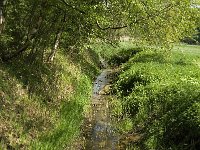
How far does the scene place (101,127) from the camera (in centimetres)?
1723

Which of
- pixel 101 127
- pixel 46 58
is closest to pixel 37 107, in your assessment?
pixel 101 127

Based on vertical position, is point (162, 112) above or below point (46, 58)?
below

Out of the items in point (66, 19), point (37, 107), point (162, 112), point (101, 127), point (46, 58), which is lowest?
point (101, 127)

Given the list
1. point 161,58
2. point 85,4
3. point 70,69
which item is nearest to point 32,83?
point 85,4

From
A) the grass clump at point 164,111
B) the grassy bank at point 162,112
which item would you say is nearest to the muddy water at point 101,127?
the grassy bank at point 162,112

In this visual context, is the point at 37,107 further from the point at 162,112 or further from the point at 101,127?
the point at 162,112

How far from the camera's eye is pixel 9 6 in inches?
595

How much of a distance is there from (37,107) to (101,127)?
4.31 m

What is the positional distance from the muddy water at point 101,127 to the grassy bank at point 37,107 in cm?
75

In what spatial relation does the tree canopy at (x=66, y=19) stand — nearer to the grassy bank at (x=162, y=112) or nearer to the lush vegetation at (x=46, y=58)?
the lush vegetation at (x=46, y=58)

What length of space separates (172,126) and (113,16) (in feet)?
19.6

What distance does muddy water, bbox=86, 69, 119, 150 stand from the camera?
48.6 feet

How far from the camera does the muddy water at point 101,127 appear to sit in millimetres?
14805

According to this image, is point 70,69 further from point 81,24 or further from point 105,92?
point 81,24
